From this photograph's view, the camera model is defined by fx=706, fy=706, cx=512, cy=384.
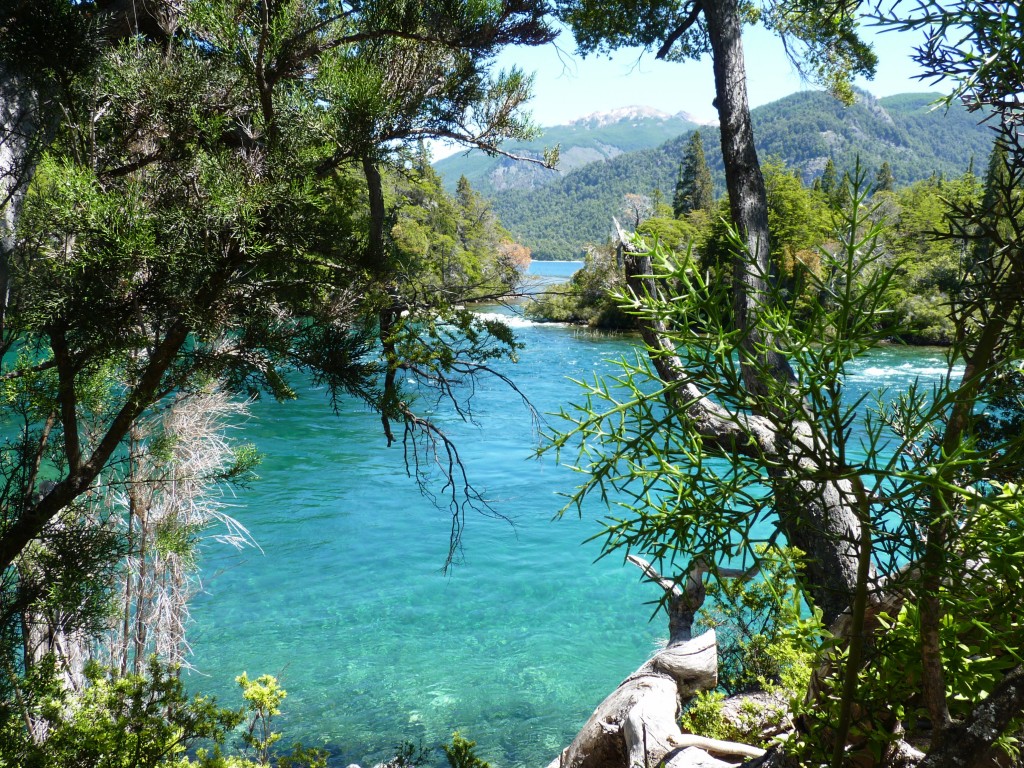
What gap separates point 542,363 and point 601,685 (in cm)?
1424

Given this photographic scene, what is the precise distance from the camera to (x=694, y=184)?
46.1m

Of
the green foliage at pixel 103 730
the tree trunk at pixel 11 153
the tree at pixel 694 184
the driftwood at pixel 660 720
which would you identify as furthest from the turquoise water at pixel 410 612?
the tree at pixel 694 184

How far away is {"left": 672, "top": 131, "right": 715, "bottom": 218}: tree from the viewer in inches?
1768

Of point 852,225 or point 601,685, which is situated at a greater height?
point 852,225

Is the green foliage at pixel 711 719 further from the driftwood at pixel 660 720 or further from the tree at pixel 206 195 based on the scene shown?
the tree at pixel 206 195

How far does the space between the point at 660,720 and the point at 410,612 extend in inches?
251

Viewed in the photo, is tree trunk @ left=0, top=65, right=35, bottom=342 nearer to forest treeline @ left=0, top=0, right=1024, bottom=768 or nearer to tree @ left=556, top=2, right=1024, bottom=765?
forest treeline @ left=0, top=0, right=1024, bottom=768

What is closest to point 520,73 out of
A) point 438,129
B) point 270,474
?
point 438,129

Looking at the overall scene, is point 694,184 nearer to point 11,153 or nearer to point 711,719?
point 711,719

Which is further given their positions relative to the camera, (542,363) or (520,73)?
(542,363)

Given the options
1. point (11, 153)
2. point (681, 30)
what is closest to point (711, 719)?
point (11, 153)

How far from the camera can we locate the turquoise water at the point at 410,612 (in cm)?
696

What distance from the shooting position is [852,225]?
1.14 meters

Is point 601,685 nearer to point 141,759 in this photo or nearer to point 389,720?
point 389,720
